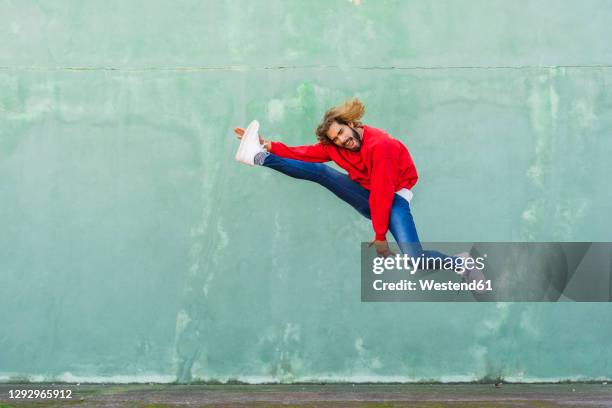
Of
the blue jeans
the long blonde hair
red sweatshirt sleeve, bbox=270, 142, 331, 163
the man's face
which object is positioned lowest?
the blue jeans

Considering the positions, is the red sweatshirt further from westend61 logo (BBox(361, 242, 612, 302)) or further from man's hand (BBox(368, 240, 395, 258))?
westend61 logo (BBox(361, 242, 612, 302))

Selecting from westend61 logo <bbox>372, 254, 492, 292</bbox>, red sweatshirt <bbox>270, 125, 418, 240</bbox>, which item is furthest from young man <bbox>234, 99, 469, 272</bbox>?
westend61 logo <bbox>372, 254, 492, 292</bbox>

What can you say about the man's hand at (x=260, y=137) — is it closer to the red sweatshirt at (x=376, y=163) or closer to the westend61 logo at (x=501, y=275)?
the red sweatshirt at (x=376, y=163)

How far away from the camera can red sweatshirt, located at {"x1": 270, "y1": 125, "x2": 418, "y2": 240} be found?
6.09 meters

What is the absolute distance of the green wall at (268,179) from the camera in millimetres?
6707

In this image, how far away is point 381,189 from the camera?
611 centimetres

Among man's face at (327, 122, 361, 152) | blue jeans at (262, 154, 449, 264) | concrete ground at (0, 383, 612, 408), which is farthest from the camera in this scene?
blue jeans at (262, 154, 449, 264)

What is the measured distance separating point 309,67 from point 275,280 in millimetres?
1684

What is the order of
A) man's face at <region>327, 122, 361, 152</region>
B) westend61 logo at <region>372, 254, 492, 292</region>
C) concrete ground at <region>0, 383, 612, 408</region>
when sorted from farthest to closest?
1. westend61 logo at <region>372, 254, 492, 292</region>
2. man's face at <region>327, 122, 361, 152</region>
3. concrete ground at <region>0, 383, 612, 408</region>

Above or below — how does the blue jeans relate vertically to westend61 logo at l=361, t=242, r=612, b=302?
above

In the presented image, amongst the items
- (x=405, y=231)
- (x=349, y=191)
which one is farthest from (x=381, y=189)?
(x=405, y=231)

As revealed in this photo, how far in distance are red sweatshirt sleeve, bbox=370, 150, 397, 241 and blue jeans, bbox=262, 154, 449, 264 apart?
107 millimetres

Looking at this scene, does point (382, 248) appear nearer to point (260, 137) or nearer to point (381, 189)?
point (381, 189)

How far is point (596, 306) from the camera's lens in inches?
265
